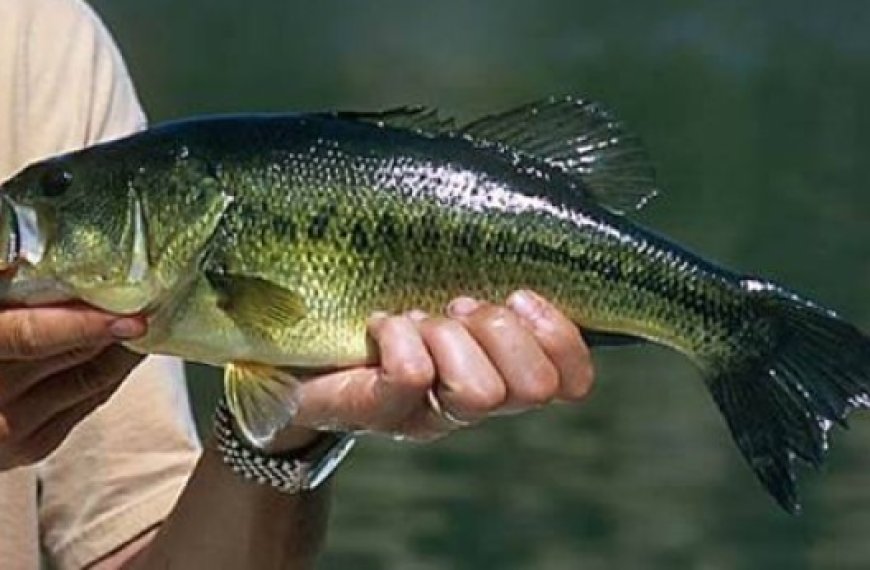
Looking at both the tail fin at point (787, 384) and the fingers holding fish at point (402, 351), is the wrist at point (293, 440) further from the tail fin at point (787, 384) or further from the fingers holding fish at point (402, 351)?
the tail fin at point (787, 384)

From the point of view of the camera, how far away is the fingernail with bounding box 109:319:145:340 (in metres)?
2.67

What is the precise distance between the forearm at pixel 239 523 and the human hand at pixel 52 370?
314mm

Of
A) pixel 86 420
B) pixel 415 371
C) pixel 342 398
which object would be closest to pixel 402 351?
pixel 415 371

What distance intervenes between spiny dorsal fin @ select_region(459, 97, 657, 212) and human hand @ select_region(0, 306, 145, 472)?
19.1 inches

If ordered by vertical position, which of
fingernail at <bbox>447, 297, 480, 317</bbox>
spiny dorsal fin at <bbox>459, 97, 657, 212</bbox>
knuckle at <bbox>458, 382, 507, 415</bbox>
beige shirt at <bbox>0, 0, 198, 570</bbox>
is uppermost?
spiny dorsal fin at <bbox>459, 97, 657, 212</bbox>

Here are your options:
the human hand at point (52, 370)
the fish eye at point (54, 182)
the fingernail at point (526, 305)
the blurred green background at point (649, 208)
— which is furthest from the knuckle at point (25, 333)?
the blurred green background at point (649, 208)

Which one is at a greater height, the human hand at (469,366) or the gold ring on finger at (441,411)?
the human hand at (469,366)

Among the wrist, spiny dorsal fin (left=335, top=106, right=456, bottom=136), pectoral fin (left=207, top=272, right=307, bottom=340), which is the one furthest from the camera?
the wrist

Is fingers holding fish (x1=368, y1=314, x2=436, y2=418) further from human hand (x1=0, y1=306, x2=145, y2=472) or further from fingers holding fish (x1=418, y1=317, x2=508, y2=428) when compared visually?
human hand (x1=0, y1=306, x2=145, y2=472)

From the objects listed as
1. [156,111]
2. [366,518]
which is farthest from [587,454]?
[156,111]

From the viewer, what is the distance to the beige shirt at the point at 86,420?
11.3 feet

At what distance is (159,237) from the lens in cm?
271

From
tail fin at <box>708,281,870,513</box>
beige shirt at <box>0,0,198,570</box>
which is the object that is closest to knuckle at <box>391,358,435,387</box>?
tail fin at <box>708,281,870,513</box>

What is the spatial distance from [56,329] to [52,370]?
13cm
